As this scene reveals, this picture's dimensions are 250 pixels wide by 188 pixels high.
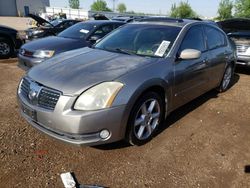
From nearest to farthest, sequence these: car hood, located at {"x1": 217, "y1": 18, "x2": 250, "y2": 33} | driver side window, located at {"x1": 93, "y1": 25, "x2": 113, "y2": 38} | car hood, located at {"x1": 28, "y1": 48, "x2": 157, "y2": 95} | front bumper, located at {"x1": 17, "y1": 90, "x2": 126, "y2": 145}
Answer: front bumper, located at {"x1": 17, "y1": 90, "x2": 126, "y2": 145}
car hood, located at {"x1": 28, "y1": 48, "x2": 157, "y2": 95}
driver side window, located at {"x1": 93, "y1": 25, "x2": 113, "y2": 38}
car hood, located at {"x1": 217, "y1": 18, "x2": 250, "y2": 33}

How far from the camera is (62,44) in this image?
259 inches

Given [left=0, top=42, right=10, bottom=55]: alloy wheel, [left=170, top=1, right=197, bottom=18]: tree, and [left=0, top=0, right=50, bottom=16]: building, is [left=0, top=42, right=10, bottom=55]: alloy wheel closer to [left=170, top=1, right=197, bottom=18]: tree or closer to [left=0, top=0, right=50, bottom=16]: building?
[left=170, top=1, right=197, bottom=18]: tree

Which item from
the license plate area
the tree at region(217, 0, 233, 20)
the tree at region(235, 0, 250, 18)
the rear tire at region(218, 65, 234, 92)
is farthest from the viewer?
the tree at region(217, 0, 233, 20)

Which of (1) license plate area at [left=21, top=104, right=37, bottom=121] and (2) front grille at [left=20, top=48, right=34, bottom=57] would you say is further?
(2) front grille at [left=20, top=48, right=34, bottom=57]

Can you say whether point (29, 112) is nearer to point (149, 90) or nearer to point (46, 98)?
point (46, 98)

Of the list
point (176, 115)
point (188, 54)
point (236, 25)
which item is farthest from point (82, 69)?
point (236, 25)

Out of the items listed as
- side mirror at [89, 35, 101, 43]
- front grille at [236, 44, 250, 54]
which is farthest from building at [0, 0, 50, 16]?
front grille at [236, 44, 250, 54]

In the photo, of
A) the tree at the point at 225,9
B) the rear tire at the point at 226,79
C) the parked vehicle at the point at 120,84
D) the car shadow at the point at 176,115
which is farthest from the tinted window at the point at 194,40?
the tree at the point at 225,9

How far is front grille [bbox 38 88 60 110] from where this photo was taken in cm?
297

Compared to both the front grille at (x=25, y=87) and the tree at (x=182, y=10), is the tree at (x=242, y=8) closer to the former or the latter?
the tree at (x=182, y=10)

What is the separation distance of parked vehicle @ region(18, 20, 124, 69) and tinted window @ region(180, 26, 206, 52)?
274cm

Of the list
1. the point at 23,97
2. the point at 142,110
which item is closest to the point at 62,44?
the point at 23,97

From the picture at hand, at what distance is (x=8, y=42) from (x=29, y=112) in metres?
7.16

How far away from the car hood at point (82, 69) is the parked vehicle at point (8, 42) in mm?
6293
